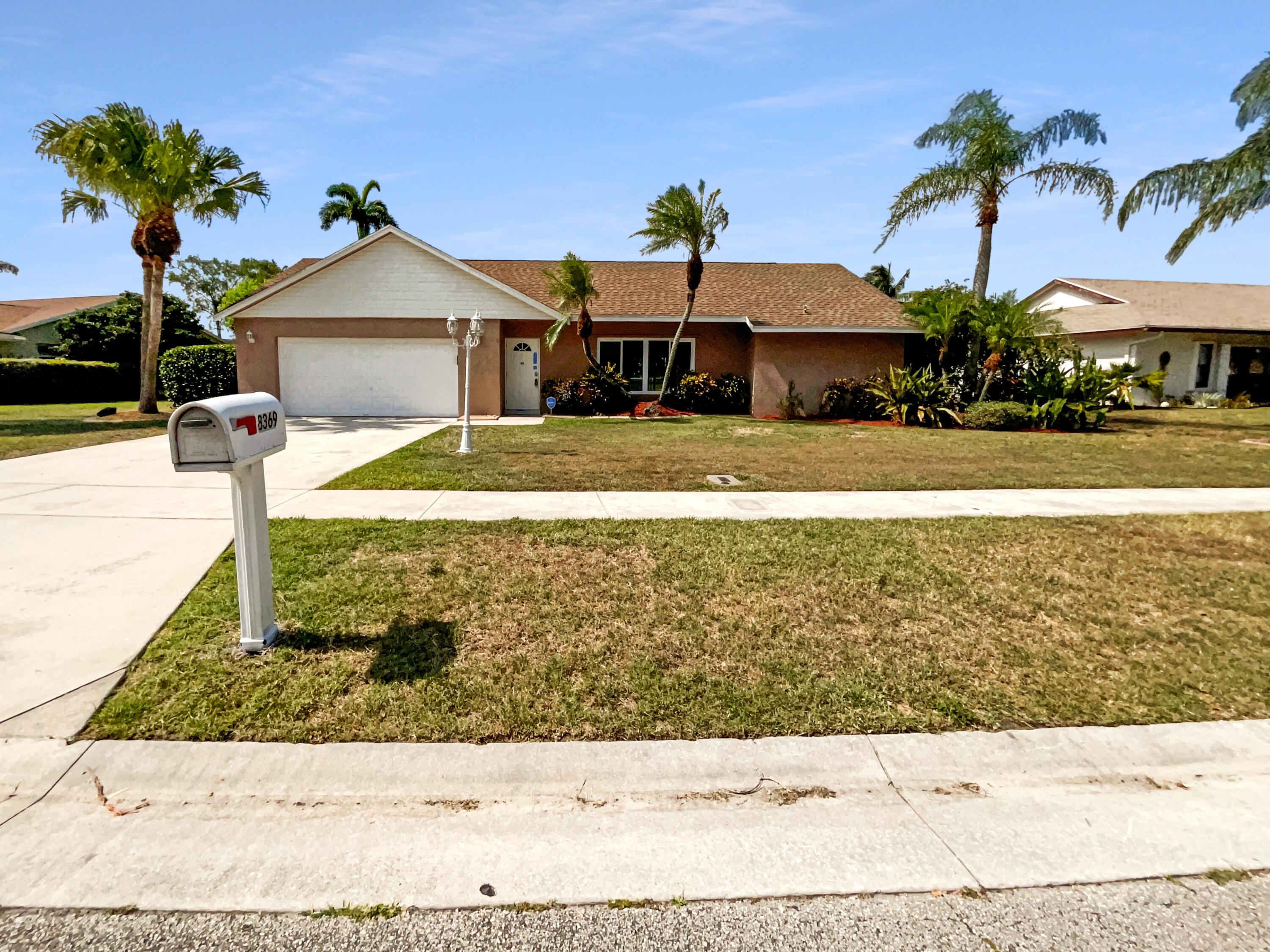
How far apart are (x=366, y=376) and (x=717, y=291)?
423 inches

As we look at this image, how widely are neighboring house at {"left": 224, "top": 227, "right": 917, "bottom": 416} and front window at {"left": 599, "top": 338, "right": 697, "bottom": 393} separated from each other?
0.40 metres

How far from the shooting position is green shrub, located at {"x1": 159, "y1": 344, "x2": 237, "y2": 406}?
71.3 ft

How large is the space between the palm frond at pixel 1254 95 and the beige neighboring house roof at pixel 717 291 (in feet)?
26.6

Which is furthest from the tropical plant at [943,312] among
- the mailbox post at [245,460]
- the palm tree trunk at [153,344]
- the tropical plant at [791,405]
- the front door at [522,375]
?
the palm tree trunk at [153,344]

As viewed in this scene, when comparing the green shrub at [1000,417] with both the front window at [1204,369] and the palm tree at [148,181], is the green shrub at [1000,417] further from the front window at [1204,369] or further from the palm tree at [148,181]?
the palm tree at [148,181]

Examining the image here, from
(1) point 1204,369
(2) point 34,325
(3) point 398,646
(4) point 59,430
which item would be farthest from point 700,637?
(2) point 34,325

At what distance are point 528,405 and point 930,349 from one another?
463 inches

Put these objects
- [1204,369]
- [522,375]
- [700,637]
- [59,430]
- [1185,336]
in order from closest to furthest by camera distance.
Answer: [700,637] → [59,430] → [522,375] → [1185,336] → [1204,369]

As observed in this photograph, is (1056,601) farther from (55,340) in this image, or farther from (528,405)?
(55,340)

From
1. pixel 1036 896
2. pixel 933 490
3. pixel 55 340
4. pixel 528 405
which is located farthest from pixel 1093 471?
pixel 55 340

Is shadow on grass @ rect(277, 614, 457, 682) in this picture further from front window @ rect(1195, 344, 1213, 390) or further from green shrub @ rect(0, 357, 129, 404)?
front window @ rect(1195, 344, 1213, 390)

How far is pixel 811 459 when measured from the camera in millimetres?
11836

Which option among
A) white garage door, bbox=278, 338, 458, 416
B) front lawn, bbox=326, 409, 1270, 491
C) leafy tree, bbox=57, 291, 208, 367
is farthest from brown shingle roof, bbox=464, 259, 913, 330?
leafy tree, bbox=57, 291, 208, 367

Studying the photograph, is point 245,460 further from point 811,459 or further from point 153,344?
point 153,344
